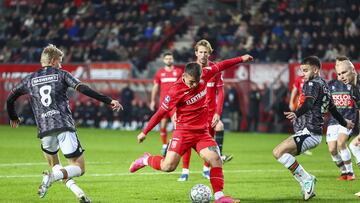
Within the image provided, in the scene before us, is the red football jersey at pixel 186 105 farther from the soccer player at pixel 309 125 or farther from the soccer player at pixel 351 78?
the soccer player at pixel 351 78

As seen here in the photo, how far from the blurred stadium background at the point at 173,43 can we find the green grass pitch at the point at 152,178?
601cm

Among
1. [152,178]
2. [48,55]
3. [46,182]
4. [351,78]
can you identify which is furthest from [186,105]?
[152,178]

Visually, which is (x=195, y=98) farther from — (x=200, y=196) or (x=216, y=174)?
(x=200, y=196)

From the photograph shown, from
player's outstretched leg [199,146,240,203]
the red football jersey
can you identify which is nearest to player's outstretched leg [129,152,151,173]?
the red football jersey

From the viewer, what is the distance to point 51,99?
10.9m

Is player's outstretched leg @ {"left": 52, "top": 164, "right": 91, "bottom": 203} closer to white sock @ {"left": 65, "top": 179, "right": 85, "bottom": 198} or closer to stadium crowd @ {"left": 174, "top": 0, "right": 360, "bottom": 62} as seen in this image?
white sock @ {"left": 65, "top": 179, "right": 85, "bottom": 198}

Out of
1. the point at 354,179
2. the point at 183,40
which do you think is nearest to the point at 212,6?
the point at 183,40

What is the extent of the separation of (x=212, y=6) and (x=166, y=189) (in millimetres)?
27097

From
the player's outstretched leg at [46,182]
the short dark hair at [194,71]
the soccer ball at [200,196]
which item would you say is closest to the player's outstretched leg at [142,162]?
the soccer ball at [200,196]

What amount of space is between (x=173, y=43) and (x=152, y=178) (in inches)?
897

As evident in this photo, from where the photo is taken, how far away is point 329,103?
12242mm

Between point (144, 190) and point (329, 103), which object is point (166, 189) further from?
point (329, 103)

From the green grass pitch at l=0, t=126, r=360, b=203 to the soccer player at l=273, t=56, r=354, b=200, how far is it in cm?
36

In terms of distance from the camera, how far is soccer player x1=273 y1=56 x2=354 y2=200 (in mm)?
11867
